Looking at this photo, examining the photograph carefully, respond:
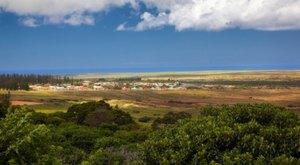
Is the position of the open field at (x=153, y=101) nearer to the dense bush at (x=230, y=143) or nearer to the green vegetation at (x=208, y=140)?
the green vegetation at (x=208, y=140)

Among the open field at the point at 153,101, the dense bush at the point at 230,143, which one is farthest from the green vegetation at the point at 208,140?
the open field at the point at 153,101

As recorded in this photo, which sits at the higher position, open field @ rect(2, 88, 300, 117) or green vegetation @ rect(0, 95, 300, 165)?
green vegetation @ rect(0, 95, 300, 165)

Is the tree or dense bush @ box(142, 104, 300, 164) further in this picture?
dense bush @ box(142, 104, 300, 164)

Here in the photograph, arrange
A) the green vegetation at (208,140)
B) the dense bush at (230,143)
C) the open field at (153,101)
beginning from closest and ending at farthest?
1. the green vegetation at (208,140)
2. the dense bush at (230,143)
3. the open field at (153,101)

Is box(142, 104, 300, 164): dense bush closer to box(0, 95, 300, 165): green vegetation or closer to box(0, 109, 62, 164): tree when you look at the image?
box(0, 95, 300, 165): green vegetation

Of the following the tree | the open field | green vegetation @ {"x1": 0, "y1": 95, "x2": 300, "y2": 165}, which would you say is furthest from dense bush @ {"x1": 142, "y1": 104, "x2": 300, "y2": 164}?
the open field

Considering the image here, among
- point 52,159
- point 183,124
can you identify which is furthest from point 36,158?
point 183,124

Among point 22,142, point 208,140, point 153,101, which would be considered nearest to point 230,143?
point 208,140

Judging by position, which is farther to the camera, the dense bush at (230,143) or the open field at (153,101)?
the open field at (153,101)

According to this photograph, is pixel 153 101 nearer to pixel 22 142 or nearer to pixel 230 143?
pixel 230 143
